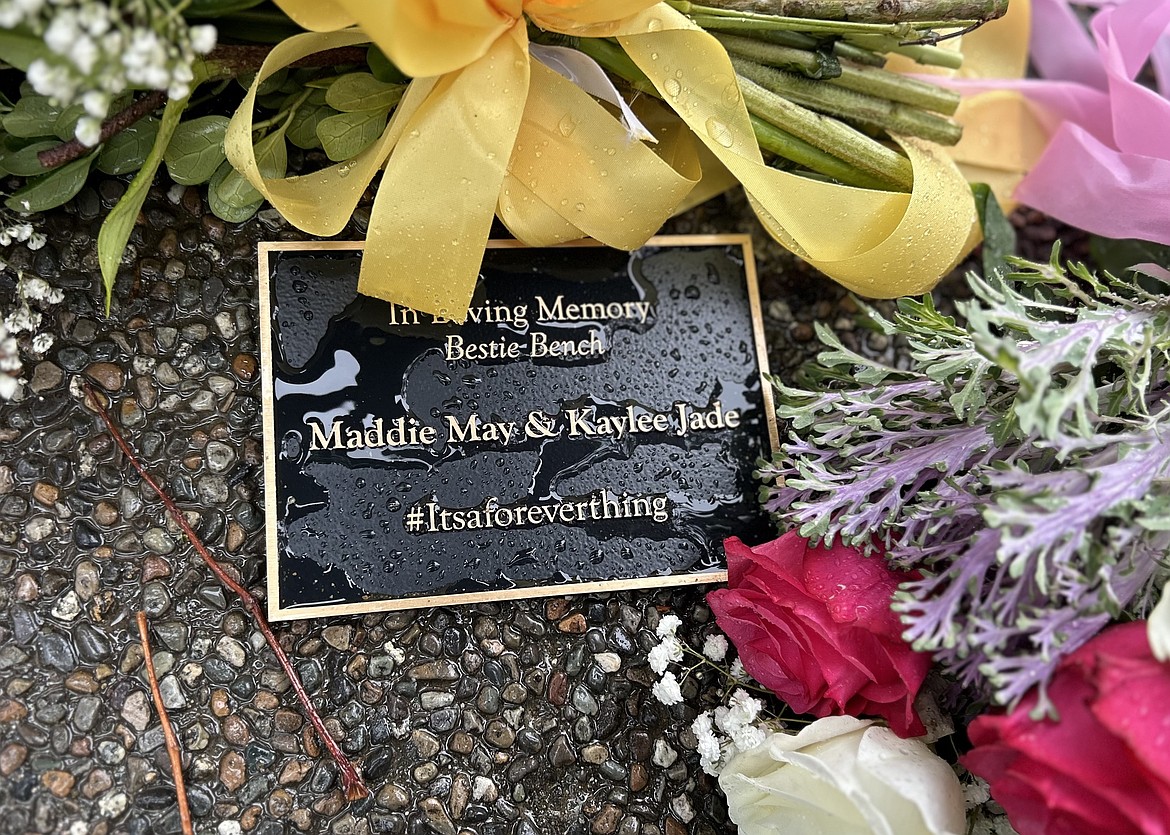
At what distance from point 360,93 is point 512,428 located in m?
0.43

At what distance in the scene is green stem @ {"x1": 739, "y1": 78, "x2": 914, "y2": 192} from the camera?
107cm

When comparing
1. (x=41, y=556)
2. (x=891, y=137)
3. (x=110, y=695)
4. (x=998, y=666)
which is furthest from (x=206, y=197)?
(x=998, y=666)

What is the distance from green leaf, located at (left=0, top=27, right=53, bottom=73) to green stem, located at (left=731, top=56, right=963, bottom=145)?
2.49ft

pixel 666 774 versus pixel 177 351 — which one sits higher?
pixel 177 351

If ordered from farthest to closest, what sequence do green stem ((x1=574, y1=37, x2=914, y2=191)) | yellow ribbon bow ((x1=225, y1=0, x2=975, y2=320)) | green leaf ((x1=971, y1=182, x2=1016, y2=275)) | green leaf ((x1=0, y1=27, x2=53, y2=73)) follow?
green leaf ((x1=971, y1=182, x2=1016, y2=275)) → green stem ((x1=574, y1=37, x2=914, y2=191)) → yellow ribbon bow ((x1=225, y1=0, x2=975, y2=320)) → green leaf ((x1=0, y1=27, x2=53, y2=73))

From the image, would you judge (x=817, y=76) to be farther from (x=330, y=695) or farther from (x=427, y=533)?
(x=330, y=695)

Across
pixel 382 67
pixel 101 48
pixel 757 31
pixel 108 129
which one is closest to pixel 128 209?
pixel 108 129

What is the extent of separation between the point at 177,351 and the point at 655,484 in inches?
23.9

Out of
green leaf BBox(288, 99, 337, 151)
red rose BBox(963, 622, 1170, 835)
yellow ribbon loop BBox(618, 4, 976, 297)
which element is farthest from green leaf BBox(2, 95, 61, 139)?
red rose BBox(963, 622, 1170, 835)

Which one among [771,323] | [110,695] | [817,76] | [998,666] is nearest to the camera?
[998,666]

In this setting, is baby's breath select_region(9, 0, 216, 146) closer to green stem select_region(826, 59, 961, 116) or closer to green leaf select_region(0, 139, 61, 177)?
green leaf select_region(0, 139, 61, 177)

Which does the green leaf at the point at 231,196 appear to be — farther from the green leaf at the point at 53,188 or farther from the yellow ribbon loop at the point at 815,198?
the yellow ribbon loop at the point at 815,198

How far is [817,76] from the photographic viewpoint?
108 centimetres

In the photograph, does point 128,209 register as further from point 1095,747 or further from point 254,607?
point 1095,747
